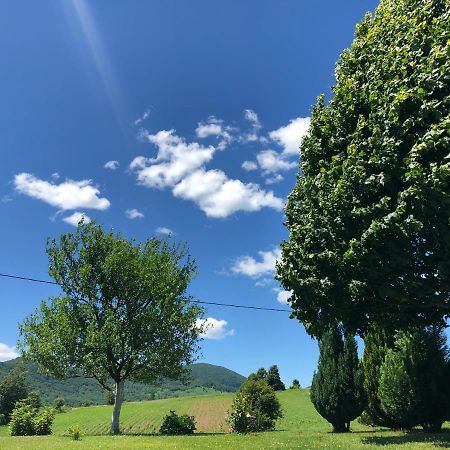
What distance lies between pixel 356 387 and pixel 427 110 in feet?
64.2

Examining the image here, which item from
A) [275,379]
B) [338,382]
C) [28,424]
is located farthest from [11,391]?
[338,382]

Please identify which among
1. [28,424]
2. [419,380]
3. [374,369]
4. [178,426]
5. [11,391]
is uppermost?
[11,391]

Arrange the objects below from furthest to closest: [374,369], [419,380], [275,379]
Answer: [275,379] < [374,369] < [419,380]

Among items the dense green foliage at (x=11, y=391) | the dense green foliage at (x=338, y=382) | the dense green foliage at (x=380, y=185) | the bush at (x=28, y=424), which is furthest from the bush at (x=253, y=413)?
the dense green foliage at (x=11, y=391)

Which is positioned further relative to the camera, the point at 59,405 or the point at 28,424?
the point at 59,405

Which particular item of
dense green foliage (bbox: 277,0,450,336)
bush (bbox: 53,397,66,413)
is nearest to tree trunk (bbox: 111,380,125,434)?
dense green foliage (bbox: 277,0,450,336)

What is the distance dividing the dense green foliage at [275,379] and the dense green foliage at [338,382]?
90474mm

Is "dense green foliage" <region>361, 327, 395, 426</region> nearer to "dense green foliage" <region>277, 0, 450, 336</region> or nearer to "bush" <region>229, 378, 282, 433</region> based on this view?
"dense green foliage" <region>277, 0, 450, 336</region>

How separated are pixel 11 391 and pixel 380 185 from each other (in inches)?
4085

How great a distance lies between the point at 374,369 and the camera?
2589 centimetres

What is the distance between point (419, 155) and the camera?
12344mm

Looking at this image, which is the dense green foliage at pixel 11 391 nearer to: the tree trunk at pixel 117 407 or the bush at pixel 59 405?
the bush at pixel 59 405

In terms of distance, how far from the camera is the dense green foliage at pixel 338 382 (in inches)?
1035

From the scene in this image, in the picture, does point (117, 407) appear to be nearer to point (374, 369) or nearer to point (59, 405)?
point (374, 369)
